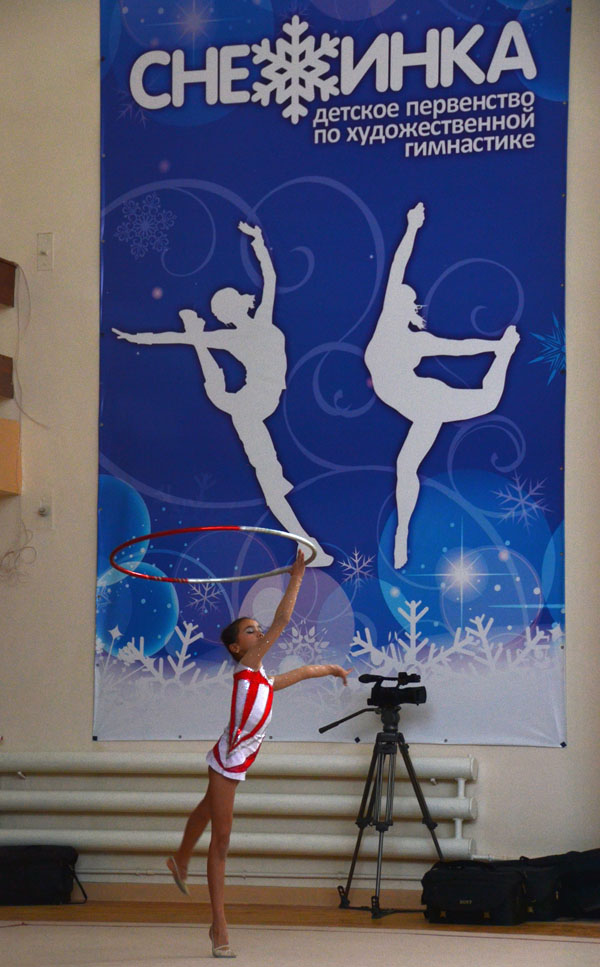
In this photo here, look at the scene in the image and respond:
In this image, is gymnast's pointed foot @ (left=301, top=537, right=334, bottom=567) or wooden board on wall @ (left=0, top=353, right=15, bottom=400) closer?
gymnast's pointed foot @ (left=301, top=537, right=334, bottom=567)

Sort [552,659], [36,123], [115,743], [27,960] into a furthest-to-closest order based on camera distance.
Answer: [36,123], [115,743], [552,659], [27,960]

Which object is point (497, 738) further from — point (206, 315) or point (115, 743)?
point (206, 315)

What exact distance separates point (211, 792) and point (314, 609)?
5.54ft

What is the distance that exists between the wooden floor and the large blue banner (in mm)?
846

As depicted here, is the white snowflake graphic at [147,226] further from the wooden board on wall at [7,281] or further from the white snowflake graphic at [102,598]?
the white snowflake graphic at [102,598]

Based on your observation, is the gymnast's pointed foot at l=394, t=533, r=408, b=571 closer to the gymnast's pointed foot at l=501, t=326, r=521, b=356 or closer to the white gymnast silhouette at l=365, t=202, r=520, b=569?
the white gymnast silhouette at l=365, t=202, r=520, b=569

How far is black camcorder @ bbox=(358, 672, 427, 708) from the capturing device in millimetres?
5875

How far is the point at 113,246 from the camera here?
Answer: 6.76 m

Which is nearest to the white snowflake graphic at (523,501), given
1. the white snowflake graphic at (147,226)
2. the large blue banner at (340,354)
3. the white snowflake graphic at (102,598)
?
the large blue banner at (340,354)

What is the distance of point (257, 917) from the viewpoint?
5.69m

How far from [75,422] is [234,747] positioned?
2562mm

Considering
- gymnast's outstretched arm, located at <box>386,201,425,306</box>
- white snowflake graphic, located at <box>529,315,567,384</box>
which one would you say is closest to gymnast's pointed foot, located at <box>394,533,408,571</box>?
white snowflake graphic, located at <box>529,315,567,384</box>

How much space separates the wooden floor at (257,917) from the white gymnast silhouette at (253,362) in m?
1.86

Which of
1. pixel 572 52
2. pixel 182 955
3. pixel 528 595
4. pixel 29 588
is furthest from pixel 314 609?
pixel 572 52
